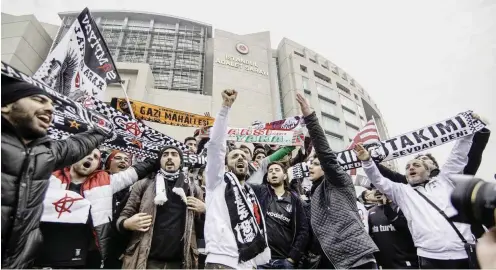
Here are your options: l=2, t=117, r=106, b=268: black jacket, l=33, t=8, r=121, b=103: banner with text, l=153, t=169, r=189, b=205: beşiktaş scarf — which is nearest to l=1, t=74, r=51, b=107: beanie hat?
l=2, t=117, r=106, b=268: black jacket

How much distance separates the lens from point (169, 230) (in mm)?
2900

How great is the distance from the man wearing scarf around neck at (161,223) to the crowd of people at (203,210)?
0.01m

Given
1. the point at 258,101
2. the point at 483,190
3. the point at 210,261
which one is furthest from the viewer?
the point at 258,101

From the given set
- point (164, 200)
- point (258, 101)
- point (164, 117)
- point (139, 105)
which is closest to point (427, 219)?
point (164, 200)

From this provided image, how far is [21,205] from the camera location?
70.6 inches

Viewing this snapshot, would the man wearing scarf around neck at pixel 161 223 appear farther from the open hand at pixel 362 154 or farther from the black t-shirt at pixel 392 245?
the black t-shirt at pixel 392 245

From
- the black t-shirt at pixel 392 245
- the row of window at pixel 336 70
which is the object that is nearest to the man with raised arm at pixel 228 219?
the black t-shirt at pixel 392 245

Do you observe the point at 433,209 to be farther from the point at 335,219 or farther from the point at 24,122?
the point at 24,122

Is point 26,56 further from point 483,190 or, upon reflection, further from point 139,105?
point 483,190

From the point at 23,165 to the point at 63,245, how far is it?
42.8 inches

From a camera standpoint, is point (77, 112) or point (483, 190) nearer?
point (483, 190)

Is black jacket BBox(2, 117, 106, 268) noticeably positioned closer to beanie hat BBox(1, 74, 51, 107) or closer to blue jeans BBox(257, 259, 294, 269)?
beanie hat BBox(1, 74, 51, 107)

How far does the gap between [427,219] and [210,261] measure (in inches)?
Answer: 96.7

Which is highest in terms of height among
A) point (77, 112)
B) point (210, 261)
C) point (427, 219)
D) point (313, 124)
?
point (77, 112)
